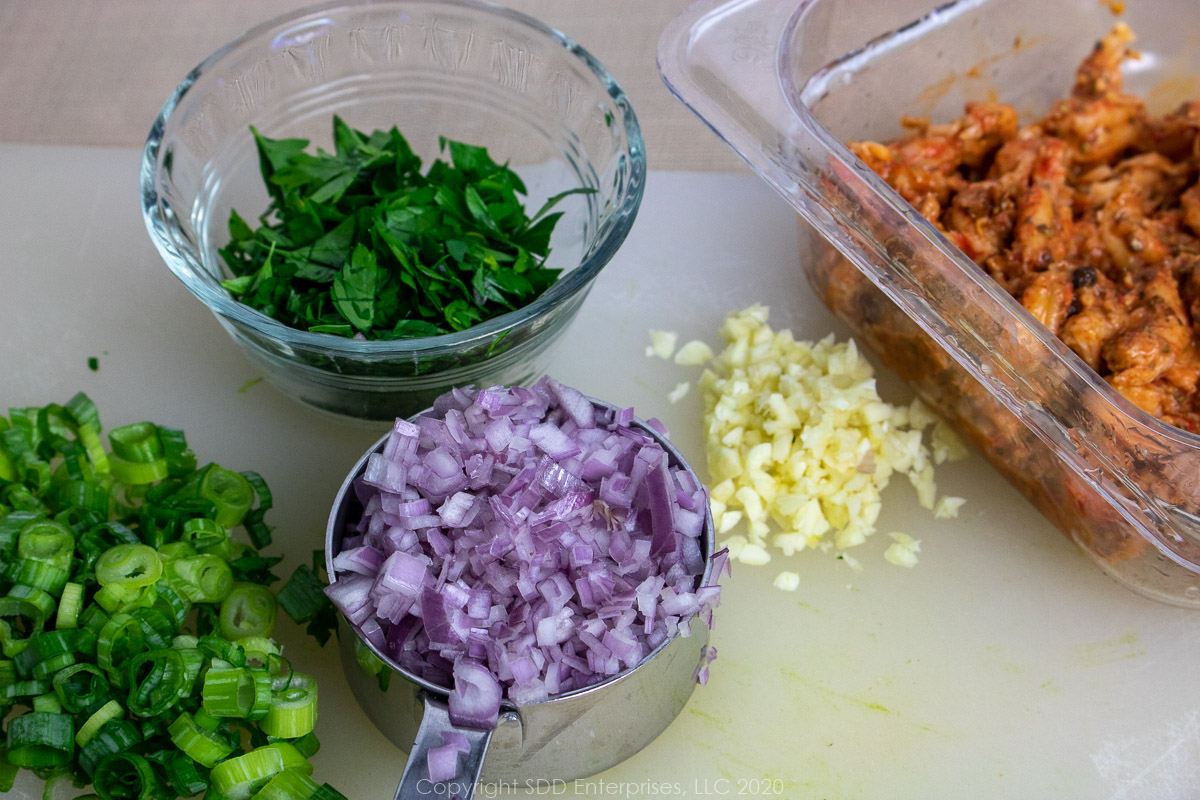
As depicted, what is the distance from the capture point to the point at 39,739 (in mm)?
1246

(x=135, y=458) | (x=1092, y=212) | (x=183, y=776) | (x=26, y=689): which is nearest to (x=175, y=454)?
(x=135, y=458)

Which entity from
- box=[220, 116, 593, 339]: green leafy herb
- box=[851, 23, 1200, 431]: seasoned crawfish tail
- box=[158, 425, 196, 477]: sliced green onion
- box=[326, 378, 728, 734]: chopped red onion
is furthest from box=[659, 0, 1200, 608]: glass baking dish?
box=[158, 425, 196, 477]: sliced green onion

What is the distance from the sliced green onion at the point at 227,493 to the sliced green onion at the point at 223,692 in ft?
1.01

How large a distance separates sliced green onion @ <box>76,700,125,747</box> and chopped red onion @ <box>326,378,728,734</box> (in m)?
0.30

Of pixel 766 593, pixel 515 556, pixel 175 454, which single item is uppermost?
pixel 515 556

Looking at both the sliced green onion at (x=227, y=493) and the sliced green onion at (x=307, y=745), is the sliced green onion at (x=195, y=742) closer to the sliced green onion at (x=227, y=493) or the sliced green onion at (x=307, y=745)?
the sliced green onion at (x=307, y=745)

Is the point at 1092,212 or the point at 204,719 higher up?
the point at 1092,212

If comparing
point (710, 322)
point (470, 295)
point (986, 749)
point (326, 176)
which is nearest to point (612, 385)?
point (710, 322)

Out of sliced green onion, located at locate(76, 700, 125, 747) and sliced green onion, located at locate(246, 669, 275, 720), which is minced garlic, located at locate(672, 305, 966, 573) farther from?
sliced green onion, located at locate(76, 700, 125, 747)

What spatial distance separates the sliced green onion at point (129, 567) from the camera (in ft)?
4.41

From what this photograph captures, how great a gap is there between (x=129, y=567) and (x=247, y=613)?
0.17m

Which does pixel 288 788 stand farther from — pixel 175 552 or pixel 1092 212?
pixel 1092 212

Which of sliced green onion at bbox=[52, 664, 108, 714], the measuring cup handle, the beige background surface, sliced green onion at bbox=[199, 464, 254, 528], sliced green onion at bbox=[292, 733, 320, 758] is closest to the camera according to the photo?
the measuring cup handle

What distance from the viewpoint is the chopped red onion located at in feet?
3.97
